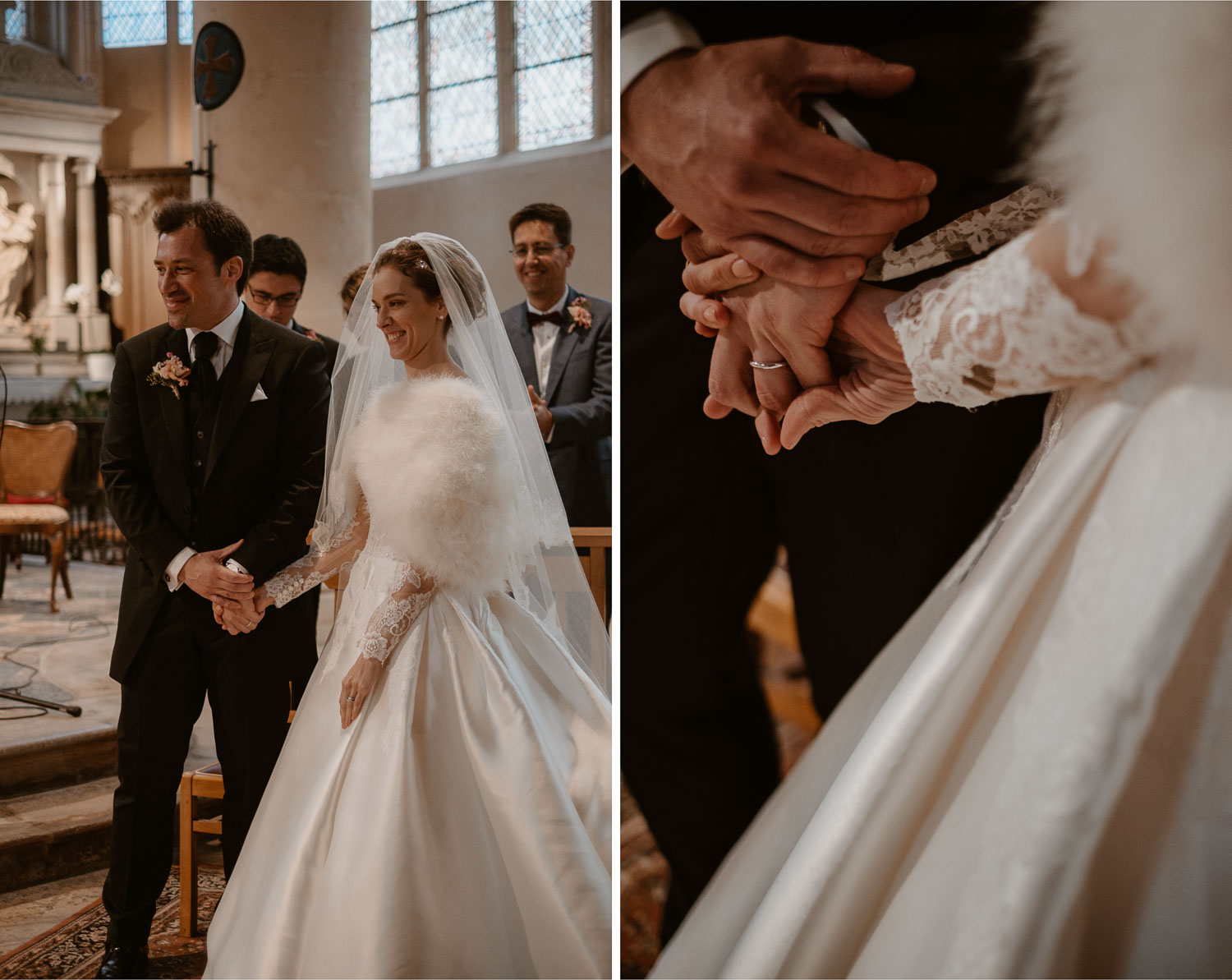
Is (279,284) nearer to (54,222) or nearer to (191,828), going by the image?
(54,222)

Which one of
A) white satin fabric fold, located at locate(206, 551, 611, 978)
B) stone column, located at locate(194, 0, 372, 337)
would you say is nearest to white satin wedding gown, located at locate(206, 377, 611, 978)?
white satin fabric fold, located at locate(206, 551, 611, 978)

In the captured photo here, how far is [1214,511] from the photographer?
1041 millimetres

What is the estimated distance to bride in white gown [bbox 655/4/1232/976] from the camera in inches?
40.9

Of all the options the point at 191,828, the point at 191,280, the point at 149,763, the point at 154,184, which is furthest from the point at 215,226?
the point at 191,828

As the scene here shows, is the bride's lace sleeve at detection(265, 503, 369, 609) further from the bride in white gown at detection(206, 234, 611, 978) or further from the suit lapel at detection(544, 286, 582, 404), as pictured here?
the suit lapel at detection(544, 286, 582, 404)

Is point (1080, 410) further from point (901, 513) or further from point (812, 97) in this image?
point (812, 97)

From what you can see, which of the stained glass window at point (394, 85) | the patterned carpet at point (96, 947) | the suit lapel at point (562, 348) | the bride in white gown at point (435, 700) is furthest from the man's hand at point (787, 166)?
the patterned carpet at point (96, 947)

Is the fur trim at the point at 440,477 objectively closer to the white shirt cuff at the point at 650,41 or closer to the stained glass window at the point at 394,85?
the stained glass window at the point at 394,85

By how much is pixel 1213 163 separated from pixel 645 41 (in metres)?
0.80

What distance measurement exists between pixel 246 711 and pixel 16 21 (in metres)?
1.43

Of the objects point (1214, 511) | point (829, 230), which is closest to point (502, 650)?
point (829, 230)

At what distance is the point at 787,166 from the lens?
133 centimetres

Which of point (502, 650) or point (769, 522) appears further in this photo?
point (502, 650)

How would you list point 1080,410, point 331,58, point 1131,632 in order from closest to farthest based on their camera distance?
point 1131,632, point 1080,410, point 331,58
